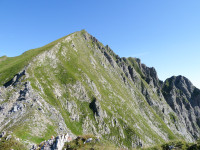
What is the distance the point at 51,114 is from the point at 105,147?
1858 inches

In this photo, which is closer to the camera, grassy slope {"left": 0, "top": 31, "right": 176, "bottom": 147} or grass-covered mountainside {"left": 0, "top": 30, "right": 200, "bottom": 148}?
grass-covered mountainside {"left": 0, "top": 30, "right": 200, "bottom": 148}

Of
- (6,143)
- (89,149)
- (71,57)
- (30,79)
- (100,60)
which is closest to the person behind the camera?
(89,149)

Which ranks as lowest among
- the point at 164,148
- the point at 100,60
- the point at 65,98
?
the point at 164,148

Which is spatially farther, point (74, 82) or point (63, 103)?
point (74, 82)

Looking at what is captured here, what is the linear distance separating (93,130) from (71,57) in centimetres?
6401

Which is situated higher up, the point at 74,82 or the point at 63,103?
the point at 74,82

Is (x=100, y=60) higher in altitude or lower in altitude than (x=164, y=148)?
higher

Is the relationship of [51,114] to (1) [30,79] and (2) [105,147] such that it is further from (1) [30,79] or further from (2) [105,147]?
(2) [105,147]

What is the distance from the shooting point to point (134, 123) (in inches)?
4269

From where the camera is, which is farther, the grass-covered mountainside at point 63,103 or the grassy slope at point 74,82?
the grassy slope at point 74,82

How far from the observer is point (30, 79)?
6794 centimetres

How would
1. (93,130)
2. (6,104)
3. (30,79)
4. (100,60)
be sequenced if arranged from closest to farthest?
(6,104), (30,79), (93,130), (100,60)

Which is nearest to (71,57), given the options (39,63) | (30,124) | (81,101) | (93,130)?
(39,63)

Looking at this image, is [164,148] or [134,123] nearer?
[164,148]
